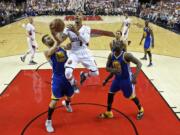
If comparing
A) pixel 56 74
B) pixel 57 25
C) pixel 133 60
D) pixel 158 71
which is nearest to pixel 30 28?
pixel 158 71

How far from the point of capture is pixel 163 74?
32.2 feet

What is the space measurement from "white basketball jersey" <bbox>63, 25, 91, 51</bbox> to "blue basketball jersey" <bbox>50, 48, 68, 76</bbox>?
1693 mm

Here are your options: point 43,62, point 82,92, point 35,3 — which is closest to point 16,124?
point 82,92

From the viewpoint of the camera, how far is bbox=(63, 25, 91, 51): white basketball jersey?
7.28m

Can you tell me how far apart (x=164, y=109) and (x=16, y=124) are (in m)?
3.44

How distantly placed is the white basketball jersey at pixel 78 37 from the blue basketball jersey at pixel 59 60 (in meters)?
1.69

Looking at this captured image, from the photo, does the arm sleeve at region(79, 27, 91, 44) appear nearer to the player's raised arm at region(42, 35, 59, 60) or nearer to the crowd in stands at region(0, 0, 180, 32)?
the player's raised arm at region(42, 35, 59, 60)

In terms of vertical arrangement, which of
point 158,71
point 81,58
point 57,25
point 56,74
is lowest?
point 158,71

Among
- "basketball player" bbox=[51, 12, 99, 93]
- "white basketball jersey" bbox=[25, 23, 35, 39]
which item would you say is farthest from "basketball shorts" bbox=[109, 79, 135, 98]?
"white basketball jersey" bbox=[25, 23, 35, 39]

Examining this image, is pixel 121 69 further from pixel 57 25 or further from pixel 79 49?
pixel 79 49

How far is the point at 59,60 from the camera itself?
18.0ft

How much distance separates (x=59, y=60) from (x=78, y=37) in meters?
1.93

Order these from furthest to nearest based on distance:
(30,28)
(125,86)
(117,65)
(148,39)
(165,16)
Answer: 1. (165,16)
2. (30,28)
3. (148,39)
4. (125,86)
5. (117,65)

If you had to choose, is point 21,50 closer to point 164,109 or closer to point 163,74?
point 163,74
